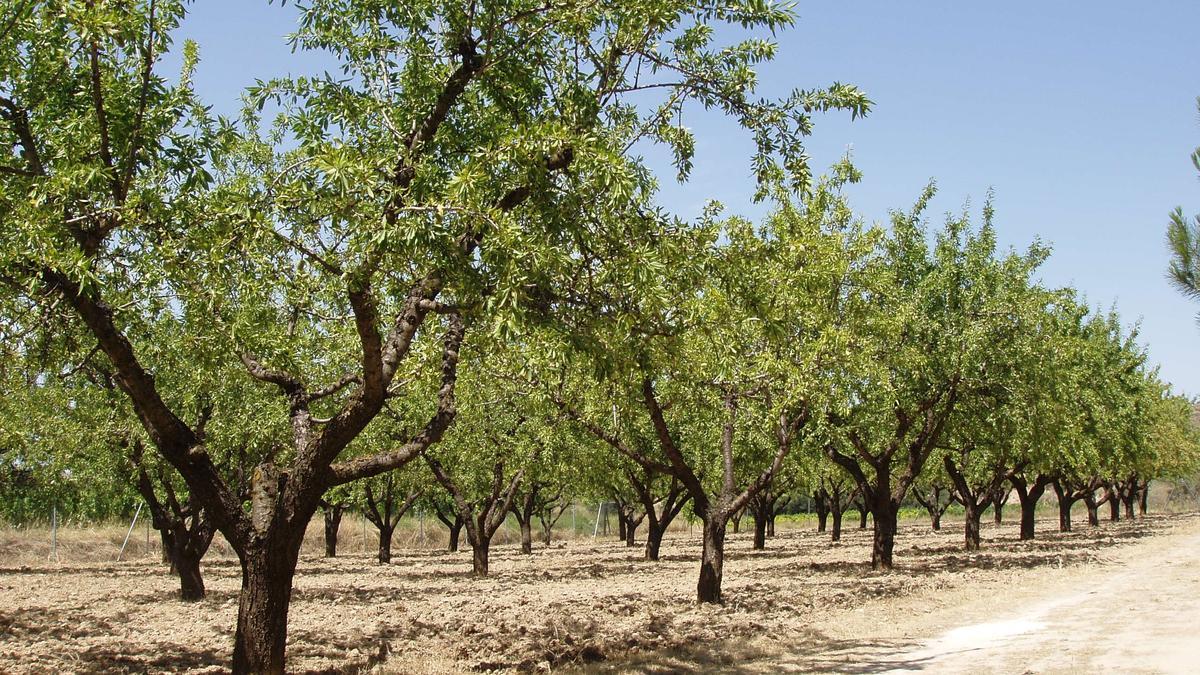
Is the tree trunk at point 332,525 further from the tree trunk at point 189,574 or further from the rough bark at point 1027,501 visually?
the rough bark at point 1027,501

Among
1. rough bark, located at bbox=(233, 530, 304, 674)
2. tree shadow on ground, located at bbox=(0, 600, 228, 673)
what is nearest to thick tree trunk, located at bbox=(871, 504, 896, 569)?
tree shadow on ground, located at bbox=(0, 600, 228, 673)

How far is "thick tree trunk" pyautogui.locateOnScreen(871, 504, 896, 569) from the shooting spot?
892 inches

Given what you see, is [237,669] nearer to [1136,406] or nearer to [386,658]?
[386,658]

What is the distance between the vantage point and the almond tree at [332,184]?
694 centimetres

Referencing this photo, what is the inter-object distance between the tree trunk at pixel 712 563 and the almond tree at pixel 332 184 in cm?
826

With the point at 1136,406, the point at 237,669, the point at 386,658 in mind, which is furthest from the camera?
the point at 1136,406

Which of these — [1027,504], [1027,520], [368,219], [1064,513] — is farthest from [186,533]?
[1064,513]

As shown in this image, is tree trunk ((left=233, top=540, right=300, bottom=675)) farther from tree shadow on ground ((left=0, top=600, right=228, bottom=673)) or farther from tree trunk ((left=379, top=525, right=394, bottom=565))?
tree trunk ((left=379, top=525, right=394, bottom=565))

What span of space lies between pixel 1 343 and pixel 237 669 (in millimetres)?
4068

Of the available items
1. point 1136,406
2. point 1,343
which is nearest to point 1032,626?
point 1,343

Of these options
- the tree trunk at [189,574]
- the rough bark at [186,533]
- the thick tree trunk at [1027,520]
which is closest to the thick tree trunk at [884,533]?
the rough bark at [186,533]

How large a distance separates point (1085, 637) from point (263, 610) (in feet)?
31.3

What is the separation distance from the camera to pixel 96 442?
800 inches

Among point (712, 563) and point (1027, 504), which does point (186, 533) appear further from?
point (1027, 504)
